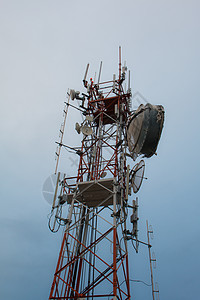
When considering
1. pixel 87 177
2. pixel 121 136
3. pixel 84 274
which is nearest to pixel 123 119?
pixel 121 136

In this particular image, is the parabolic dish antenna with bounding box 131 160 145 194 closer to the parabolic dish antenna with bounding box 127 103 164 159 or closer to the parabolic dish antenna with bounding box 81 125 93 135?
the parabolic dish antenna with bounding box 127 103 164 159

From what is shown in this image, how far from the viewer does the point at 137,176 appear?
48.4ft

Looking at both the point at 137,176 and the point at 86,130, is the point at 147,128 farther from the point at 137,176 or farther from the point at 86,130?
the point at 86,130

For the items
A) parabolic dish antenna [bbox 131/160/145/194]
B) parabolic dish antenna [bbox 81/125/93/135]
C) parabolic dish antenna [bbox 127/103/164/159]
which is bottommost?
parabolic dish antenna [bbox 131/160/145/194]

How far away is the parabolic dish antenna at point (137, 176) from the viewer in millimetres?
14446

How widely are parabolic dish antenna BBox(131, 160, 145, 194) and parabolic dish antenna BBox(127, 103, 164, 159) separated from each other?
3.43 feet

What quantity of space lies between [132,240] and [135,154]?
423 cm

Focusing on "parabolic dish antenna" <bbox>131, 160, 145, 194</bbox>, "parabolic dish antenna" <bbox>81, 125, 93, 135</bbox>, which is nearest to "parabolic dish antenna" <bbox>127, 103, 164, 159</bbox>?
"parabolic dish antenna" <bbox>131, 160, 145, 194</bbox>

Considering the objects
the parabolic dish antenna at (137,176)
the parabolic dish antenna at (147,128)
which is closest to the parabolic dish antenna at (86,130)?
the parabolic dish antenna at (147,128)

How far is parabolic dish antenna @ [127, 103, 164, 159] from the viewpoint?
1284 centimetres

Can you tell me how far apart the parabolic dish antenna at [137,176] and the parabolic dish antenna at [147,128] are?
1.05 m

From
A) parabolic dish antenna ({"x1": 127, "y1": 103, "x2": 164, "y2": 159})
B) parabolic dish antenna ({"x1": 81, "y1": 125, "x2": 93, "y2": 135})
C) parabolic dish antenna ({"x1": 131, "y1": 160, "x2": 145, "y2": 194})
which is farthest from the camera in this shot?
parabolic dish antenna ({"x1": 81, "y1": 125, "x2": 93, "y2": 135})

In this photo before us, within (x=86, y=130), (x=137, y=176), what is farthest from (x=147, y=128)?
(x=86, y=130)

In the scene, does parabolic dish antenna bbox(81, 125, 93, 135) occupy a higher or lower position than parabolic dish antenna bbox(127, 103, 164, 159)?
higher
